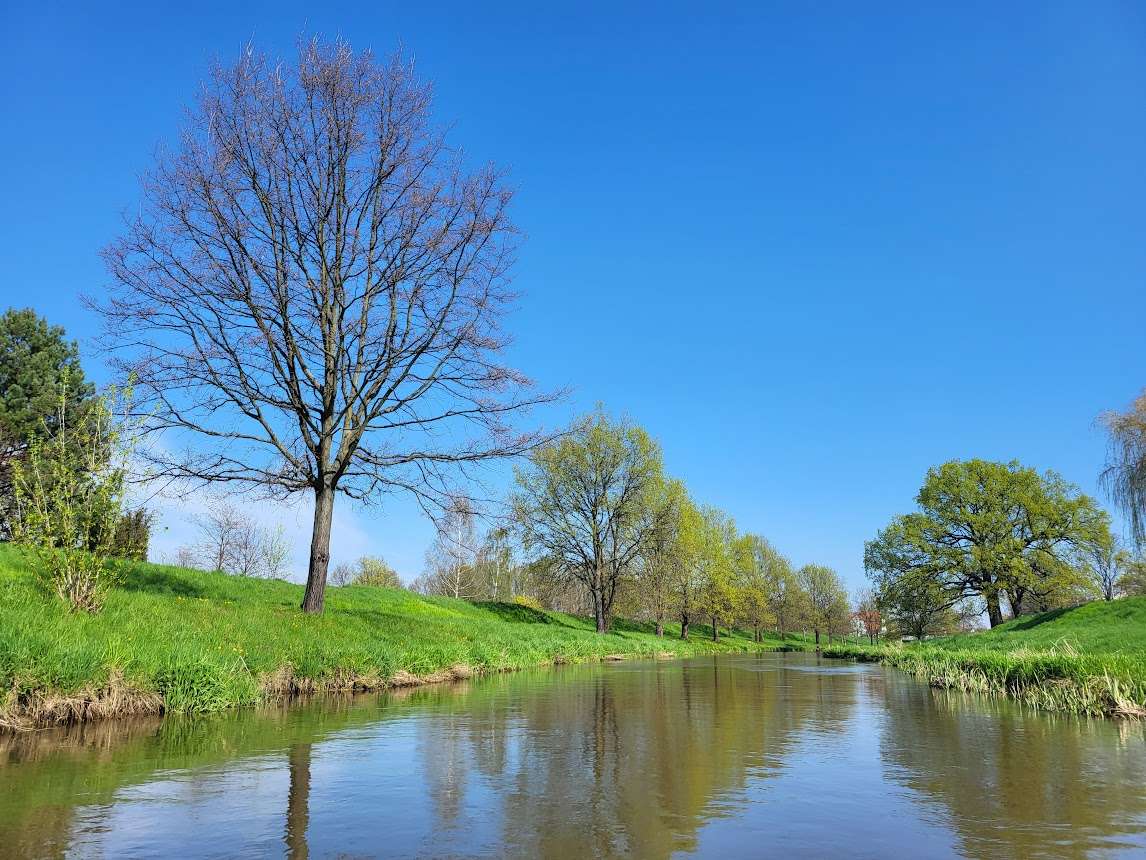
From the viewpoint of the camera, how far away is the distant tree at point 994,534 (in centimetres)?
4416

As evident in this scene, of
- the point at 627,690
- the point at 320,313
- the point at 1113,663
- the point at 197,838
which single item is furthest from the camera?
the point at 320,313

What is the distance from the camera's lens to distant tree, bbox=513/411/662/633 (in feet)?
135

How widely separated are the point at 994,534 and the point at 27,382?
58.5m

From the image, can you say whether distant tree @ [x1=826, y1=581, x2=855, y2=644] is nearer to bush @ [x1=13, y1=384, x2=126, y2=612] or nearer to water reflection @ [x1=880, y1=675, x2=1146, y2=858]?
water reflection @ [x1=880, y1=675, x2=1146, y2=858]

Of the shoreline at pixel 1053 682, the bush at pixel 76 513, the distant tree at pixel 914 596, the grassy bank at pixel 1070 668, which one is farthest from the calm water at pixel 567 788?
the distant tree at pixel 914 596

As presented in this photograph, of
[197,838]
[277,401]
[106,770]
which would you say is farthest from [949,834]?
[277,401]

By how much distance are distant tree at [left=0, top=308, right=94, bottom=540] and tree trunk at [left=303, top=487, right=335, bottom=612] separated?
2332 cm

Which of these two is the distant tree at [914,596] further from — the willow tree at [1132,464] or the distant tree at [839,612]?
the distant tree at [839,612]

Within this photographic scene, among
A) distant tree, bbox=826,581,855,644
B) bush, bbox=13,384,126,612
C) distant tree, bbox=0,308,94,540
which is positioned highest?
distant tree, bbox=0,308,94,540

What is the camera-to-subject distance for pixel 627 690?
48.5ft

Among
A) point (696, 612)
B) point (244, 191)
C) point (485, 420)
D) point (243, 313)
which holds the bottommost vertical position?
point (696, 612)

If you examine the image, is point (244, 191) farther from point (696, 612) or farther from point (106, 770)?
point (696, 612)

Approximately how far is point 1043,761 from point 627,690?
9301 mm

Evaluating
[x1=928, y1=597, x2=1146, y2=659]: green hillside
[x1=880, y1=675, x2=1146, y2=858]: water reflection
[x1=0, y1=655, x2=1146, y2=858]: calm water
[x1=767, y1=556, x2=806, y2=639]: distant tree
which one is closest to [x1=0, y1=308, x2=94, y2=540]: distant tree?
[x1=0, y1=655, x2=1146, y2=858]: calm water
